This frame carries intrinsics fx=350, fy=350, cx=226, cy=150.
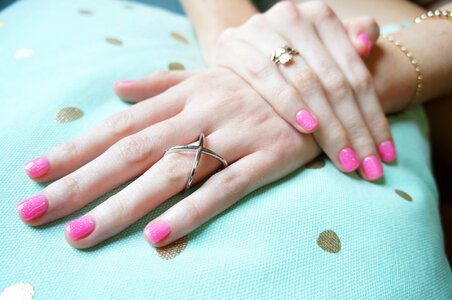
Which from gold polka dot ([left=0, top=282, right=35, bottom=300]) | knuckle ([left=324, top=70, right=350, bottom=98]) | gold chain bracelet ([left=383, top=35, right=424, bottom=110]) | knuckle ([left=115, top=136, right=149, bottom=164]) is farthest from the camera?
gold chain bracelet ([left=383, top=35, right=424, bottom=110])

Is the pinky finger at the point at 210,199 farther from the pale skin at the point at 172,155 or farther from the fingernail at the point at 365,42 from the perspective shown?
the fingernail at the point at 365,42

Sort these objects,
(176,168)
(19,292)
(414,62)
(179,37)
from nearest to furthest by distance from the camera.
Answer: (19,292) → (176,168) → (414,62) → (179,37)

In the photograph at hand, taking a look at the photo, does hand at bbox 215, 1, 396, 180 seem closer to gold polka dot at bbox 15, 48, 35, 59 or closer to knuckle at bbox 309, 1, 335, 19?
knuckle at bbox 309, 1, 335, 19

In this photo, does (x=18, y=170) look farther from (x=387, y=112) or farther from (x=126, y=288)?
(x=387, y=112)

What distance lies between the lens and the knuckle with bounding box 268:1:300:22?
604 millimetres

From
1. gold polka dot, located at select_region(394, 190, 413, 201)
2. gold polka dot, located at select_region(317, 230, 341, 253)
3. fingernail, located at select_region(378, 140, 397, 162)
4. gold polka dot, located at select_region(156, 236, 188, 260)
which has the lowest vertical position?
gold polka dot, located at select_region(394, 190, 413, 201)

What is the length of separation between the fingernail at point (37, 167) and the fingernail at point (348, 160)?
41cm

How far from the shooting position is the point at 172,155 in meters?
0.47

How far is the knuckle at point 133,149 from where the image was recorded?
0.45 meters

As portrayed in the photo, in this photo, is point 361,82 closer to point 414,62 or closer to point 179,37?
point 414,62

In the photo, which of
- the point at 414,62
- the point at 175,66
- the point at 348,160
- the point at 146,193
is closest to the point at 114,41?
the point at 175,66

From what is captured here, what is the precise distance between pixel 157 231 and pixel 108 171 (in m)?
0.10

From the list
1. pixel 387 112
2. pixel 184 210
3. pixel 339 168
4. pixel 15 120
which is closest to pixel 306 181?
pixel 339 168

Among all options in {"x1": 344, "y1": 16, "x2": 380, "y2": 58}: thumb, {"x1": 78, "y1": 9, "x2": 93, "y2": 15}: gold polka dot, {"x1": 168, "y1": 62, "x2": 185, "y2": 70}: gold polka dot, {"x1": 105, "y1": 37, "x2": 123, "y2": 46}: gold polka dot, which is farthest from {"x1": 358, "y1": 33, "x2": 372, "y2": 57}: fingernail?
{"x1": 78, "y1": 9, "x2": 93, "y2": 15}: gold polka dot
